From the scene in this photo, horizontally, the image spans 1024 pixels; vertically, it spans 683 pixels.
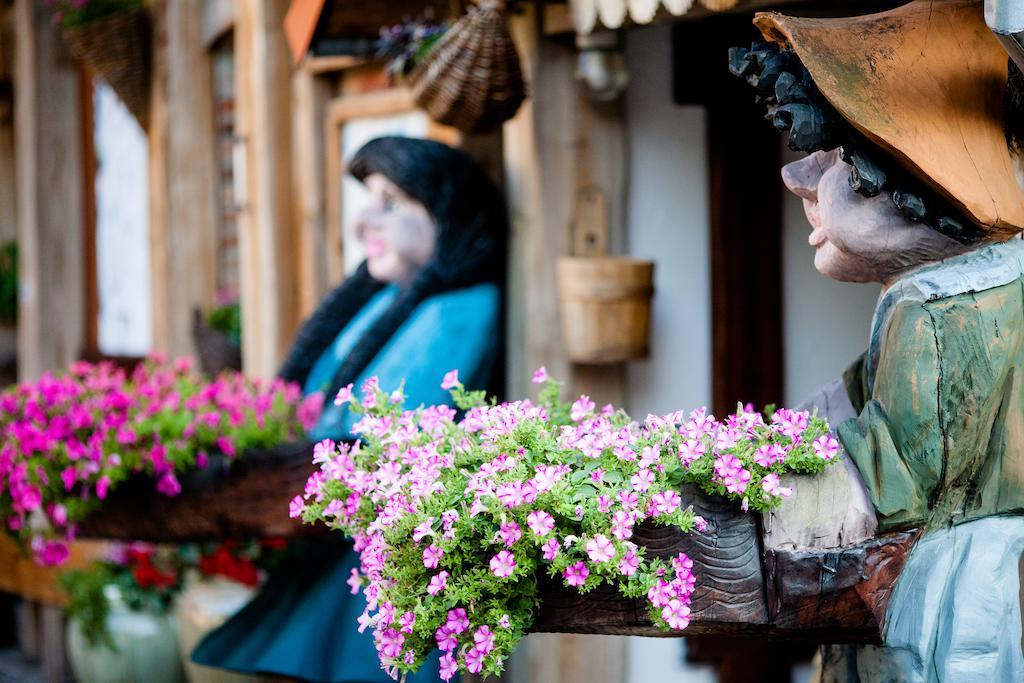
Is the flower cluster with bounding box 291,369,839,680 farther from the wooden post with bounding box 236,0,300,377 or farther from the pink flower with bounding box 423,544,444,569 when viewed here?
the wooden post with bounding box 236,0,300,377

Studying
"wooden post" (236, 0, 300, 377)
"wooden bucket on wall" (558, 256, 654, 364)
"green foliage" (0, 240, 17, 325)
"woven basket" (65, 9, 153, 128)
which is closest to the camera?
"wooden bucket on wall" (558, 256, 654, 364)

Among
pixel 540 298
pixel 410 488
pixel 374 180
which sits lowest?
pixel 410 488

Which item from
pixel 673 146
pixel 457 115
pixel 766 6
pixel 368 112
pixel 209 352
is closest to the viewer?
pixel 766 6

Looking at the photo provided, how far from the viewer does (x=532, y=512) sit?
169cm

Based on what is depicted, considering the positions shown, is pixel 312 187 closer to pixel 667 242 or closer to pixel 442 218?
pixel 442 218

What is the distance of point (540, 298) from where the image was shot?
3.18 meters

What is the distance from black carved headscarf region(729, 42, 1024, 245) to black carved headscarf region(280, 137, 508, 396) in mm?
1513

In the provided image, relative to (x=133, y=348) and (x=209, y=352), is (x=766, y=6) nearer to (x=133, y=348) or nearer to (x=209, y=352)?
(x=209, y=352)

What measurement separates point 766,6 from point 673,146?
725 millimetres

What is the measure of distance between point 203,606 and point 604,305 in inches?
84.8

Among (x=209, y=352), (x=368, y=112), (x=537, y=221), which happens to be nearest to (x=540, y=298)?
(x=537, y=221)

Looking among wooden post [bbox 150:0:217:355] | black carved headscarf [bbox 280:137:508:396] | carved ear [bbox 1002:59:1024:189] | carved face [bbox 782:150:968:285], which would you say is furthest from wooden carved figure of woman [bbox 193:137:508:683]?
wooden post [bbox 150:0:217:355]

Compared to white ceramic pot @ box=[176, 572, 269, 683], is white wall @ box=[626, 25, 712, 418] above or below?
above

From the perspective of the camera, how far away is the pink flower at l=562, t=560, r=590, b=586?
1680mm
